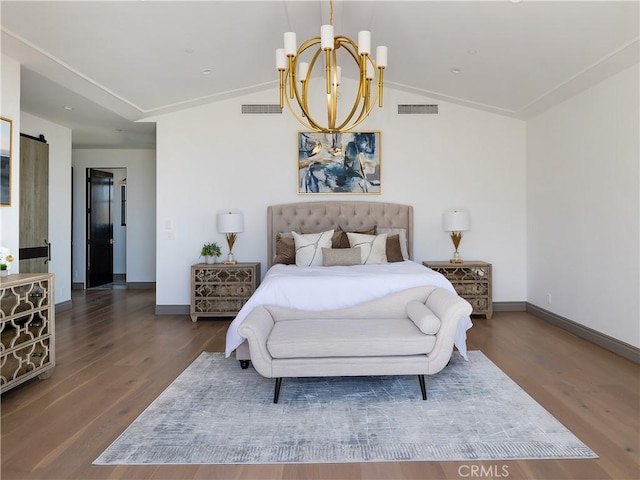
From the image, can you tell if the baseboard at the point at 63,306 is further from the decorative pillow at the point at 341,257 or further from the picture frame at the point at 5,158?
the decorative pillow at the point at 341,257

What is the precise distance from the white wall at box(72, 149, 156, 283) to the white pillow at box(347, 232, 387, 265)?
4808 millimetres

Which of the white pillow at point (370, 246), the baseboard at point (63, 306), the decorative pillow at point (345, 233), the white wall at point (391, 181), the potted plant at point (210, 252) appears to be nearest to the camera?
the white pillow at point (370, 246)

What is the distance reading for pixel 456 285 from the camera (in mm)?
5316

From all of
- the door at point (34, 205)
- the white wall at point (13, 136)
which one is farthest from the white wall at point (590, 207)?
Result: the door at point (34, 205)

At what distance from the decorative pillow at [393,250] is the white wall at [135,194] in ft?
16.7

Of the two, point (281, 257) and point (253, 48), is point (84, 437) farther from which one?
point (253, 48)

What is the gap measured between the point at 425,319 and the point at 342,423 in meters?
0.88

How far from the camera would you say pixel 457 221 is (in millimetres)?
5289

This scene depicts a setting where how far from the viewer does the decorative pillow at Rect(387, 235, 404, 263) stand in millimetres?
4910

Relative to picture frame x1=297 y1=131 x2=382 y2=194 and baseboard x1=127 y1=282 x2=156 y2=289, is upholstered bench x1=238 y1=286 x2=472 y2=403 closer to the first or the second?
picture frame x1=297 y1=131 x2=382 y2=194

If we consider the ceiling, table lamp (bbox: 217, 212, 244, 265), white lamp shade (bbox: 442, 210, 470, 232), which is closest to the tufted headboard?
table lamp (bbox: 217, 212, 244, 265)

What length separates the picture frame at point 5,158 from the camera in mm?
3492

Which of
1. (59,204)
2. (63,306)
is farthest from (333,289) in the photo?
(59,204)

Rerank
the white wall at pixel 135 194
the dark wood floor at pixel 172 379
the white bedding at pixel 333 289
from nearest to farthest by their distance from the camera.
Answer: the dark wood floor at pixel 172 379
the white bedding at pixel 333 289
the white wall at pixel 135 194
